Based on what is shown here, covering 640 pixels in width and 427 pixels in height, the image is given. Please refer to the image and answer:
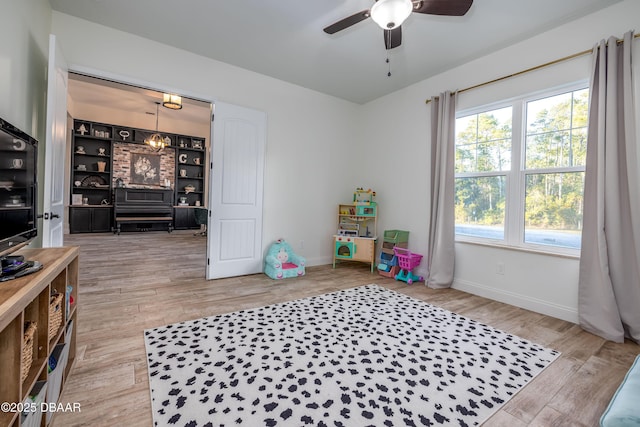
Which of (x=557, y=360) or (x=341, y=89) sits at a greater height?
(x=341, y=89)

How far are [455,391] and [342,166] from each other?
3.69 meters

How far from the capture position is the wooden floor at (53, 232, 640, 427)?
4.60 feet

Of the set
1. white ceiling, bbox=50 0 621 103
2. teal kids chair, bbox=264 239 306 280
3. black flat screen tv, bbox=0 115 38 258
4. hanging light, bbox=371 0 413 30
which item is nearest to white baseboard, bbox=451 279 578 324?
teal kids chair, bbox=264 239 306 280

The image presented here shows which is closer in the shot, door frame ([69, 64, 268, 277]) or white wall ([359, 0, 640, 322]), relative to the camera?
white wall ([359, 0, 640, 322])

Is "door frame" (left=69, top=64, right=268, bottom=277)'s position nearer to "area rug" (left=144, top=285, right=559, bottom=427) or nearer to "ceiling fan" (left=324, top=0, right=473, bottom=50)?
"area rug" (left=144, top=285, right=559, bottom=427)

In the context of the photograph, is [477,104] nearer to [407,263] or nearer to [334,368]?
[407,263]

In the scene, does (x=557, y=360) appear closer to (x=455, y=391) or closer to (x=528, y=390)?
(x=528, y=390)

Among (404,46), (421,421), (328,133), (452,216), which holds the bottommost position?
(421,421)

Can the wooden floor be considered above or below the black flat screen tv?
below

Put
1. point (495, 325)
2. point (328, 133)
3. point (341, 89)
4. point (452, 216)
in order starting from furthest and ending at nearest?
point (328, 133) < point (341, 89) < point (452, 216) < point (495, 325)

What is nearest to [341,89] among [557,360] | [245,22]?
[245,22]

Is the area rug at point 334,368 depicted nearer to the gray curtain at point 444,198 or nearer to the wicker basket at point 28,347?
the wicker basket at point 28,347

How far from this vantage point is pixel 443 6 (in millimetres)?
1867

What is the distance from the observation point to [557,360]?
1.89 meters
